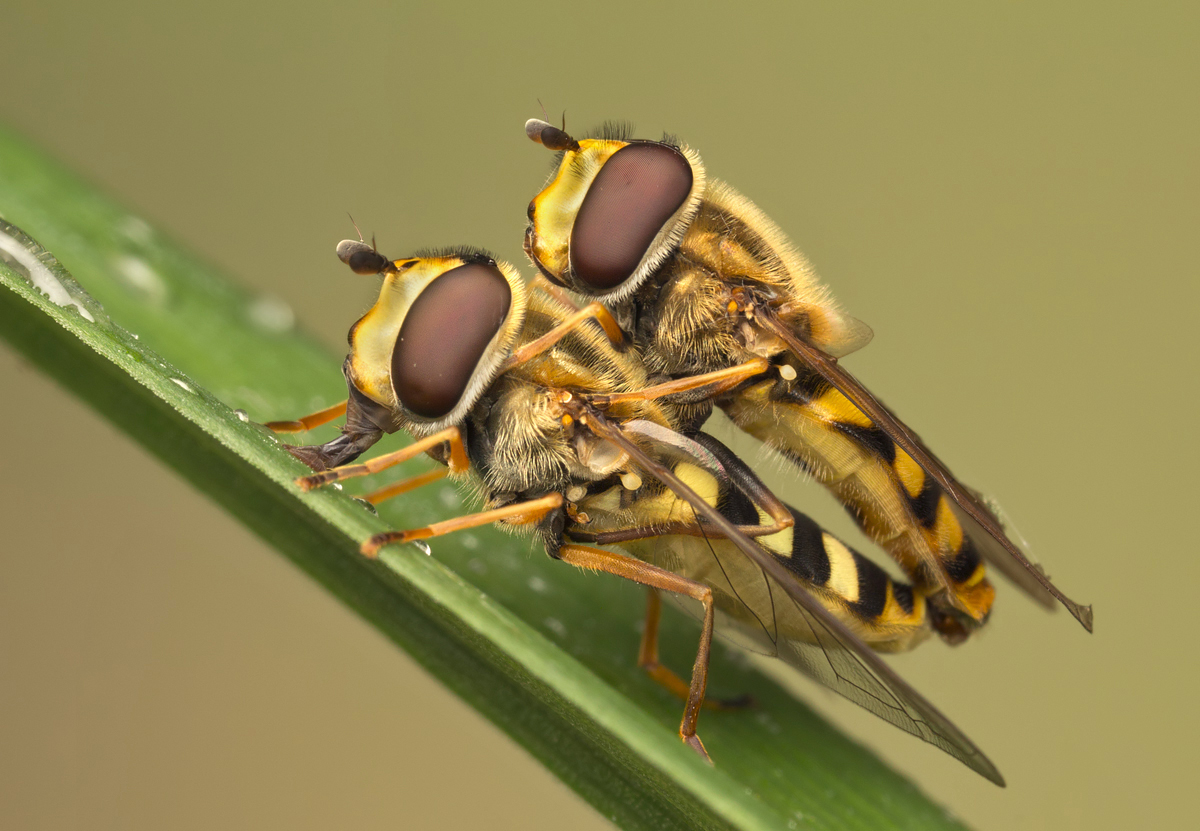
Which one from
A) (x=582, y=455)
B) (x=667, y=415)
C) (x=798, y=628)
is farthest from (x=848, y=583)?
(x=582, y=455)

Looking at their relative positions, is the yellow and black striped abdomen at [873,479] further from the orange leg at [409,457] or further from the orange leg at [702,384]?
the orange leg at [409,457]

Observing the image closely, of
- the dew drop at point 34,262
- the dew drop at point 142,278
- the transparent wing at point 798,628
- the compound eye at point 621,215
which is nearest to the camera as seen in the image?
the dew drop at point 34,262

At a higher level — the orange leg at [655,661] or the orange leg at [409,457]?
the orange leg at [409,457]

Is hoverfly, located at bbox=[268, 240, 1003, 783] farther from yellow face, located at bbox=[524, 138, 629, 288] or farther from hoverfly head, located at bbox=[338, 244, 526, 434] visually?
yellow face, located at bbox=[524, 138, 629, 288]

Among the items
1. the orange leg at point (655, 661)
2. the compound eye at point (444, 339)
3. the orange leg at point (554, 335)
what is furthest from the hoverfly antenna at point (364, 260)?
the orange leg at point (655, 661)

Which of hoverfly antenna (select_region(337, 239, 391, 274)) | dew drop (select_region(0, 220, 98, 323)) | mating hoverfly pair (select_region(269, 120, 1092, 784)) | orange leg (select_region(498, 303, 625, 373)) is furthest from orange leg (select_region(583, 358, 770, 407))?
dew drop (select_region(0, 220, 98, 323))

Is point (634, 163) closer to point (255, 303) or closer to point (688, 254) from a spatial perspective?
point (688, 254)

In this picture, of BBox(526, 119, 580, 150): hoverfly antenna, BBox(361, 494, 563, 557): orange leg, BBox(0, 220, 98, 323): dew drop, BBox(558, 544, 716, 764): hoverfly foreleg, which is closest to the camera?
BBox(0, 220, 98, 323): dew drop

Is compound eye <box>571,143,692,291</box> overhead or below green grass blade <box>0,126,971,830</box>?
overhead
